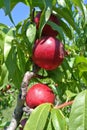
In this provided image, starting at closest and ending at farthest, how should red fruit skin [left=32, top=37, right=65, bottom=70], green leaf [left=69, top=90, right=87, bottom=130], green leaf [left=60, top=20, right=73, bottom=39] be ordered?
green leaf [left=69, top=90, right=87, bottom=130] < red fruit skin [left=32, top=37, right=65, bottom=70] < green leaf [left=60, top=20, right=73, bottom=39]

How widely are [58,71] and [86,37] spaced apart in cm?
175

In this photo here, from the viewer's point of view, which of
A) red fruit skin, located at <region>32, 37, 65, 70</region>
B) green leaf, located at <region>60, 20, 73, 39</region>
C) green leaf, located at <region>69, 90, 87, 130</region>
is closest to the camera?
green leaf, located at <region>69, 90, 87, 130</region>

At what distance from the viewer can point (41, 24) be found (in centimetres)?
107

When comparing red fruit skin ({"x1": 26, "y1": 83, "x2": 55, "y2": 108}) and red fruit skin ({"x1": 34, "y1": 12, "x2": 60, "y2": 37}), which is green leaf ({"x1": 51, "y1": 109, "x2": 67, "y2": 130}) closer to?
red fruit skin ({"x1": 26, "y1": 83, "x2": 55, "y2": 108})

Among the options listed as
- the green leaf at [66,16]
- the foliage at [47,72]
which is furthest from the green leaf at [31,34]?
the green leaf at [66,16]

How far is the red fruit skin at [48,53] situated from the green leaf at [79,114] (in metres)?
0.15

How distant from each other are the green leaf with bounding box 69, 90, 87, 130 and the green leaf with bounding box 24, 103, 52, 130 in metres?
0.09

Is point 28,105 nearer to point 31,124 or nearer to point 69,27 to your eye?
point 31,124

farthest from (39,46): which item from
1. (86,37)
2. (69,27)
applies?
(86,37)

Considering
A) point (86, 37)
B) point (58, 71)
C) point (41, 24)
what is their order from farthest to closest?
point (86, 37), point (58, 71), point (41, 24)

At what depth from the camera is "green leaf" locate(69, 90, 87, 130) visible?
3.10 ft

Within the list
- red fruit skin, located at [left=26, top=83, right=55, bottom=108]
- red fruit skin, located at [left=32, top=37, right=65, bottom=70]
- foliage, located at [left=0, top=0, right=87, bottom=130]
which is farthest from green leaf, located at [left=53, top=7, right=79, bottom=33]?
red fruit skin, located at [left=26, top=83, right=55, bottom=108]

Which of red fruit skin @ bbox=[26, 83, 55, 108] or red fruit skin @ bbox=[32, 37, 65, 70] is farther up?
red fruit skin @ bbox=[32, 37, 65, 70]

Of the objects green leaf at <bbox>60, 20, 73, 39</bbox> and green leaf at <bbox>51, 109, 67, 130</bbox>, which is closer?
green leaf at <bbox>51, 109, 67, 130</bbox>
